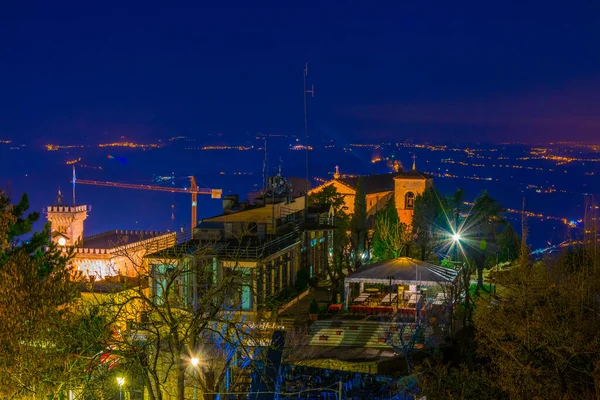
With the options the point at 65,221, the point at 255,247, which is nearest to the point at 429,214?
the point at 255,247

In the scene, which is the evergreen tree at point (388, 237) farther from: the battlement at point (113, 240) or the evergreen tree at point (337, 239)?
the battlement at point (113, 240)

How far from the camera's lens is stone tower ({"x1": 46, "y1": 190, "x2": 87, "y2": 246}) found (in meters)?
48.5

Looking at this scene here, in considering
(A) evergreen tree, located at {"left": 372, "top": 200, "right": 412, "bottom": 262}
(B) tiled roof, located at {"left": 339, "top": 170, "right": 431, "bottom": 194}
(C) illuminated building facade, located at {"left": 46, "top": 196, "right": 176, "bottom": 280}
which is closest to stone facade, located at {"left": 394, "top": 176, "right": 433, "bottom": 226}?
(B) tiled roof, located at {"left": 339, "top": 170, "right": 431, "bottom": 194}

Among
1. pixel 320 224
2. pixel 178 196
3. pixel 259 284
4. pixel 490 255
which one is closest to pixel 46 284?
pixel 259 284

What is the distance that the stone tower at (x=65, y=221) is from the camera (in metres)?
48.5

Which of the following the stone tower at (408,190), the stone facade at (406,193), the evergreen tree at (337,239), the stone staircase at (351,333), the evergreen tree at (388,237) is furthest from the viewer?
the stone facade at (406,193)

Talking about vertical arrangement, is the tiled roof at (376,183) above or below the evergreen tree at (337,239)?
above

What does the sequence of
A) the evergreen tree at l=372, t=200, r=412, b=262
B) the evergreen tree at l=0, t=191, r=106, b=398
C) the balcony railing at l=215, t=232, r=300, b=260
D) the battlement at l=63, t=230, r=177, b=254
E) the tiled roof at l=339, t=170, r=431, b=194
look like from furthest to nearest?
the tiled roof at l=339, t=170, r=431, b=194
the battlement at l=63, t=230, r=177, b=254
the evergreen tree at l=372, t=200, r=412, b=262
the balcony railing at l=215, t=232, r=300, b=260
the evergreen tree at l=0, t=191, r=106, b=398

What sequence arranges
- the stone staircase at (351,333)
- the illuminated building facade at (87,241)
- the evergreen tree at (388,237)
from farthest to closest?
the illuminated building facade at (87,241), the evergreen tree at (388,237), the stone staircase at (351,333)

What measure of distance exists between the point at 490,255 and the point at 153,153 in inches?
5650

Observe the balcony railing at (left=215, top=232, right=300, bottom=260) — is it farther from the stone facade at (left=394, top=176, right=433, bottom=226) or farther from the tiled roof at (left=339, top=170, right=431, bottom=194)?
the tiled roof at (left=339, top=170, right=431, bottom=194)

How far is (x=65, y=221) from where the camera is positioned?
160ft

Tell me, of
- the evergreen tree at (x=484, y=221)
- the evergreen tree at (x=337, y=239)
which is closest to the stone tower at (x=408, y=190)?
the evergreen tree at (x=337, y=239)

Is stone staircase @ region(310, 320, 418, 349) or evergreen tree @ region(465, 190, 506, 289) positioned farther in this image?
evergreen tree @ region(465, 190, 506, 289)
